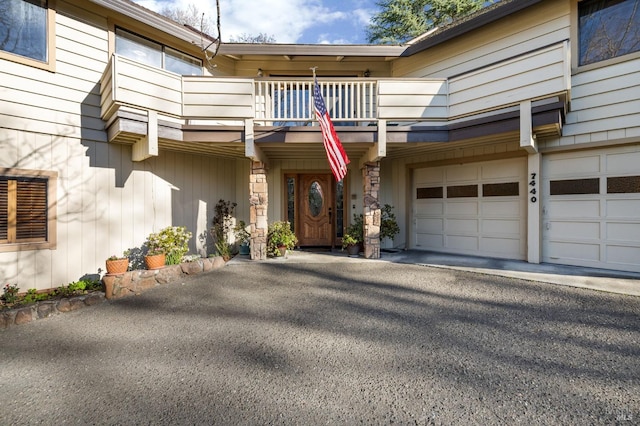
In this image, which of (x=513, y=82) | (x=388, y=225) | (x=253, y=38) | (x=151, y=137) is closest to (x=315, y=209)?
(x=388, y=225)

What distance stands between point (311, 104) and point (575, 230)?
5.90 meters

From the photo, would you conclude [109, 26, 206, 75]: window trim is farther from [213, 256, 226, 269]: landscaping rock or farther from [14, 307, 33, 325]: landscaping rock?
[14, 307, 33, 325]: landscaping rock

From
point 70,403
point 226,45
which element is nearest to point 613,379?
point 70,403

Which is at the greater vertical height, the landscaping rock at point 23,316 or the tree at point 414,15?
the tree at point 414,15

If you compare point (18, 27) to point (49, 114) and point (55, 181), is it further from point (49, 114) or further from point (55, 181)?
point (55, 181)

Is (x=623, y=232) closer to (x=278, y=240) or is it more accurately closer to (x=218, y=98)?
(x=278, y=240)

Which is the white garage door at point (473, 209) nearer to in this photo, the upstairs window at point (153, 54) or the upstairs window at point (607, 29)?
the upstairs window at point (607, 29)

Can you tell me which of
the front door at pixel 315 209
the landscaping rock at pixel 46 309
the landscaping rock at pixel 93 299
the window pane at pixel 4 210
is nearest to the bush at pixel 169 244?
the landscaping rock at pixel 93 299

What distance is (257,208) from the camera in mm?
6891

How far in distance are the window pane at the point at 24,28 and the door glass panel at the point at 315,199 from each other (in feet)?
20.0

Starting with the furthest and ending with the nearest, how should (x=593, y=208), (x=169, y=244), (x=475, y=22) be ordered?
1. (x=475, y=22)
2. (x=169, y=244)
3. (x=593, y=208)

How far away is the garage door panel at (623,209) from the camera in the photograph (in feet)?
17.8

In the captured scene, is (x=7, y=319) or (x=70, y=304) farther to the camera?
(x=70, y=304)

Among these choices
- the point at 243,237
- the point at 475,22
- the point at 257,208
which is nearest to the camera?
the point at 475,22
